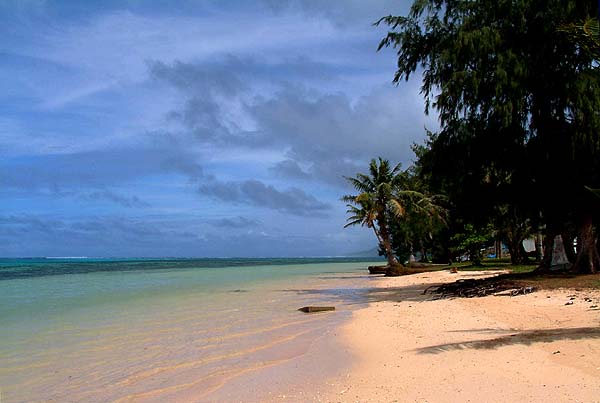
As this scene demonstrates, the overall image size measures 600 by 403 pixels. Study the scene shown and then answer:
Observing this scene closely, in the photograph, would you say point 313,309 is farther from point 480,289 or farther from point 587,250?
point 587,250

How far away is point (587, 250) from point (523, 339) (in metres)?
12.3

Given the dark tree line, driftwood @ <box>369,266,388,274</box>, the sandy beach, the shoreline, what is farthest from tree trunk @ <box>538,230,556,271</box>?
driftwood @ <box>369,266,388,274</box>

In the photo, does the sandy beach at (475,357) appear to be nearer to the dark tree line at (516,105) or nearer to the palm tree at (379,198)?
the dark tree line at (516,105)

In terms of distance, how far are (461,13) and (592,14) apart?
4.34 meters

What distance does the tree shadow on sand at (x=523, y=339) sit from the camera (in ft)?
27.1

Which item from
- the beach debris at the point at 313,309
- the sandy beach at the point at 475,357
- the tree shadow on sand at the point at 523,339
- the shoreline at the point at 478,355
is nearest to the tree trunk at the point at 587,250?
the shoreline at the point at 478,355

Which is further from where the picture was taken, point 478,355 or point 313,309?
point 313,309

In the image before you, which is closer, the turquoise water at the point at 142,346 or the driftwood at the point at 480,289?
the turquoise water at the point at 142,346

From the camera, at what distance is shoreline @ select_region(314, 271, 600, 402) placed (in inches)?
235

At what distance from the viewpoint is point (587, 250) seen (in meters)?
18.8

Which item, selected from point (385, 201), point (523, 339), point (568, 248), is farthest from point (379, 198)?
point (523, 339)

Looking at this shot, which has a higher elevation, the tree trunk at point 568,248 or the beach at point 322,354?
the tree trunk at point 568,248

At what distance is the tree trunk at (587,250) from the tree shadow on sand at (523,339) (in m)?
11.0

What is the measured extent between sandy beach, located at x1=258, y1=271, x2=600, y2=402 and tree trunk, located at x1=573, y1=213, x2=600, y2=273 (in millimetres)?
6337
